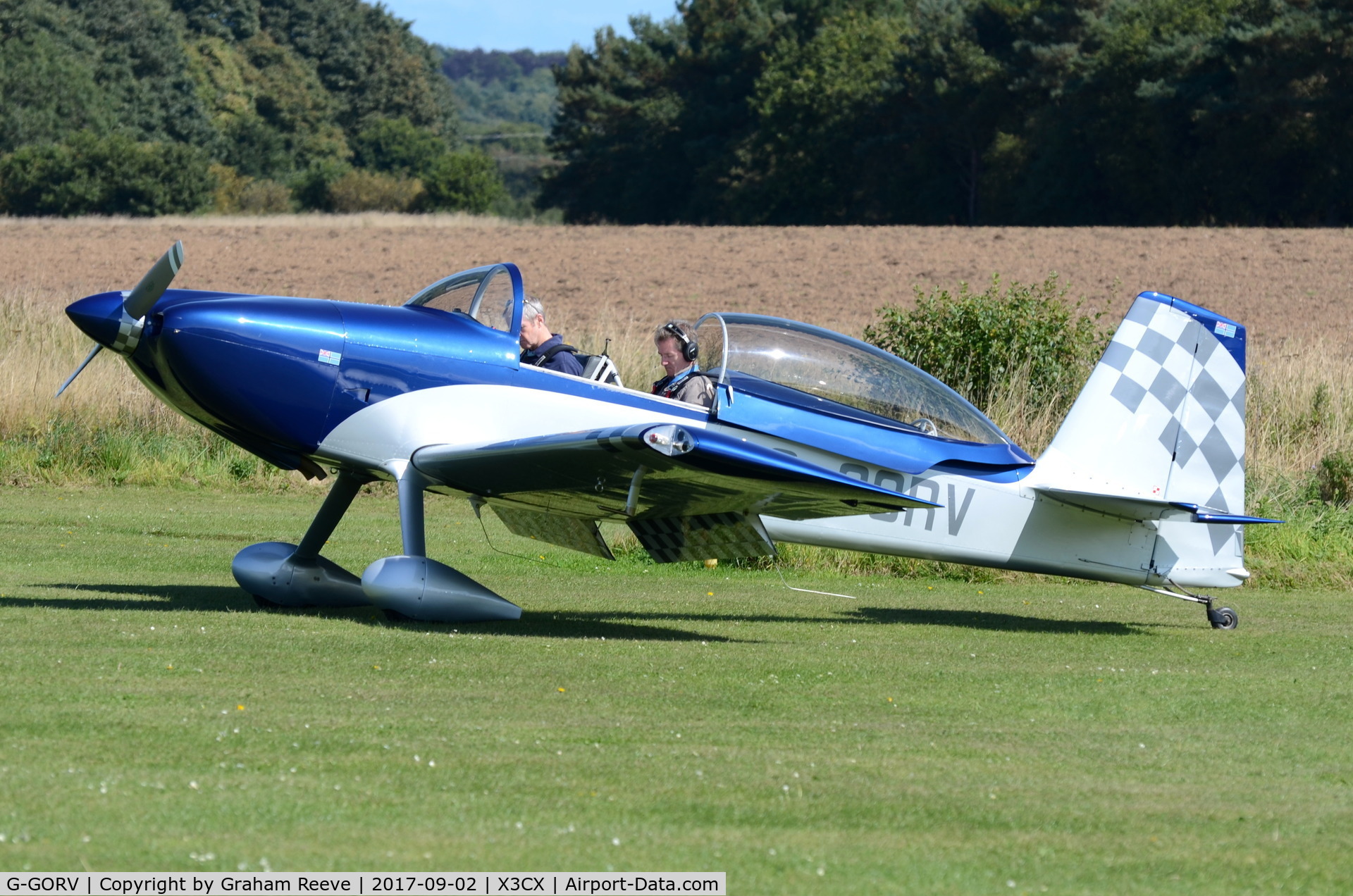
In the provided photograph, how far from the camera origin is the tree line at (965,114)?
181 feet

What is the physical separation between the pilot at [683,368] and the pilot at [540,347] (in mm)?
553

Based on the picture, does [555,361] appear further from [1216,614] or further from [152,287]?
[1216,614]

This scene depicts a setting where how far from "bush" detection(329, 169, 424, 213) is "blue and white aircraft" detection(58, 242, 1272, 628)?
73.6 metres

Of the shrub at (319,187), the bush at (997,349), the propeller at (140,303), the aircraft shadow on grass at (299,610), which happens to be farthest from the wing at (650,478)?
the shrub at (319,187)

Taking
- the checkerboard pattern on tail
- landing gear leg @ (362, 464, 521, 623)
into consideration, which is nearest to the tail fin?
the checkerboard pattern on tail

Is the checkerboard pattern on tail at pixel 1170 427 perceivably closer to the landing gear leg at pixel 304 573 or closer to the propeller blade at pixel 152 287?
the landing gear leg at pixel 304 573

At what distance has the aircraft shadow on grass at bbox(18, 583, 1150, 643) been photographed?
8.71 meters

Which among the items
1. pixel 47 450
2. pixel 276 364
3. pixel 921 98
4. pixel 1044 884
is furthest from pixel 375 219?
pixel 1044 884

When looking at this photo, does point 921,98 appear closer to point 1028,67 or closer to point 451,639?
point 1028,67

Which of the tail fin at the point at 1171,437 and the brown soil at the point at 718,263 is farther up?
the brown soil at the point at 718,263

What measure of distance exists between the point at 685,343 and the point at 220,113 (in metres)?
89.6

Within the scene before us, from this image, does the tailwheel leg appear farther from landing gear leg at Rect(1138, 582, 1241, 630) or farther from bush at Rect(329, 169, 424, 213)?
bush at Rect(329, 169, 424, 213)

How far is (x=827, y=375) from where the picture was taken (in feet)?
29.8

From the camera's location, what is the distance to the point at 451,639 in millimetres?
8047
